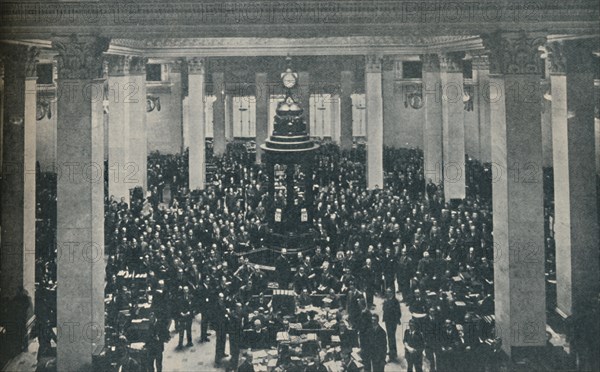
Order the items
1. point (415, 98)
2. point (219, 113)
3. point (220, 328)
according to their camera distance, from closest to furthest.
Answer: point (220, 328) → point (415, 98) → point (219, 113)

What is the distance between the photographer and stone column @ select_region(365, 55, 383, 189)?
2194 centimetres

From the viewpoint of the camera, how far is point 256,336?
400 inches

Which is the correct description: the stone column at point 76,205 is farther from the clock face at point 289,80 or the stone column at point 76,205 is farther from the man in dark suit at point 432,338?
the man in dark suit at point 432,338

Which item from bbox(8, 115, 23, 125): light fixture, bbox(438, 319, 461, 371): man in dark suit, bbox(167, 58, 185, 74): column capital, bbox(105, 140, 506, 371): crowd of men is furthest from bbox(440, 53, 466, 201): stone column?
bbox(8, 115, 23, 125): light fixture

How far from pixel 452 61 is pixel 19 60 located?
13791mm

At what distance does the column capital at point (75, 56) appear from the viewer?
9.96 metres

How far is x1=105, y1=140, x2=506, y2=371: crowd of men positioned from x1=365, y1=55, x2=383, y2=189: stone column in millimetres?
3359

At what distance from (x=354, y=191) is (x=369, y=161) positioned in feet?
8.45

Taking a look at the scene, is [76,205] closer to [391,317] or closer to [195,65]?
[391,317]

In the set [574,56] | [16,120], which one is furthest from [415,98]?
[16,120]

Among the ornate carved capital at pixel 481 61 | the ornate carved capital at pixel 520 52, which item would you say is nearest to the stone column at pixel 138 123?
Result: the ornate carved capital at pixel 481 61

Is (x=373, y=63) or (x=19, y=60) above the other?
(x=373, y=63)

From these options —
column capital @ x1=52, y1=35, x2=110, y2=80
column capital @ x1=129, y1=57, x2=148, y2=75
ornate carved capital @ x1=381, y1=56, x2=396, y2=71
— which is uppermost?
ornate carved capital @ x1=381, y1=56, x2=396, y2=71

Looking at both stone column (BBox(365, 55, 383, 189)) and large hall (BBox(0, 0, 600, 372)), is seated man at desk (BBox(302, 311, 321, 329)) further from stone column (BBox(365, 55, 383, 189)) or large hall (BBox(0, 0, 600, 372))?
stone column (BBox(365, 55, 383, 189))
